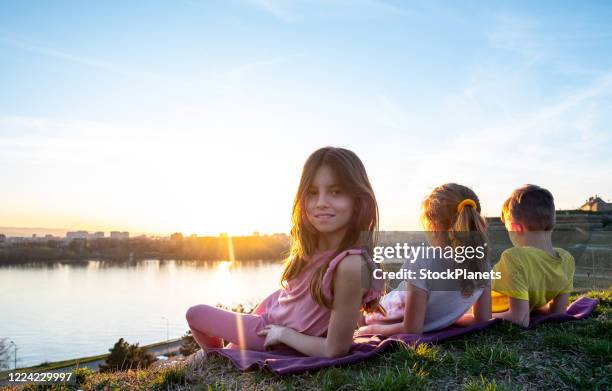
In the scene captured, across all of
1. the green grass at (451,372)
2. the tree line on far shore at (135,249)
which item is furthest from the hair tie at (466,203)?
the tree line on far shore at (135,249)

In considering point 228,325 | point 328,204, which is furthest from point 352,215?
point 228,325

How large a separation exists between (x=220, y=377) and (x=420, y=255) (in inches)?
62.1

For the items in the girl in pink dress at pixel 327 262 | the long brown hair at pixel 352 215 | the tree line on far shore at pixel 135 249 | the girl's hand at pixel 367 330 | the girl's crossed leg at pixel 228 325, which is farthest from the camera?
the tree line on far shore at pixel 135 249

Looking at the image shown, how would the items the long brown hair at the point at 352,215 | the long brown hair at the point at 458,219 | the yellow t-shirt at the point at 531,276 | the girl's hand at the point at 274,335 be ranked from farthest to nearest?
the yellow t-shirt at the point at 531,276, the long brown hair at the point at 458,219, the girl's hand at the point at 274,335, the long brown hair at the point at 352,215

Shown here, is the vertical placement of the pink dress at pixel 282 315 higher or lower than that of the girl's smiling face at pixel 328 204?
lower

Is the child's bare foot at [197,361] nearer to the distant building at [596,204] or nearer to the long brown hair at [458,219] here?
the long brown hair at [458,219]

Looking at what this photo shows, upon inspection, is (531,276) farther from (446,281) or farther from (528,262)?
(446,281)

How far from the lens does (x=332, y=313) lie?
2949 millimetres

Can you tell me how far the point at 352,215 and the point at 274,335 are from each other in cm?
94

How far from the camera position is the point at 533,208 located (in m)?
4.00

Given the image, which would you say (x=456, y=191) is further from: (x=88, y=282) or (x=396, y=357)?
(x=88, y=282)

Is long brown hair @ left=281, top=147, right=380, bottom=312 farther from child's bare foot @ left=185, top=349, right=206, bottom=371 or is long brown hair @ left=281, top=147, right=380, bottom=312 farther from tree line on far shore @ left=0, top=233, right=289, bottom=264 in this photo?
tree line on far shore @ left=0, top=233, right=289, bottom=264

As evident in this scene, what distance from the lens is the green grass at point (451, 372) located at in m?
2.74

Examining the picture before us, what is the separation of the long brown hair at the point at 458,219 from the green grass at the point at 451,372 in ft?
1.69
